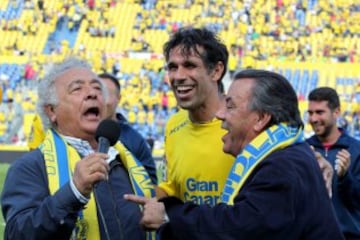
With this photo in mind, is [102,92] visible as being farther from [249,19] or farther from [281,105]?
[249,19]

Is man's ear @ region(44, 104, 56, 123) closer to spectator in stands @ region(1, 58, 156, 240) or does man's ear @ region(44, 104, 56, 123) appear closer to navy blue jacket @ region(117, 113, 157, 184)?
spectator in stands @ region(1, 58, 156, 240)

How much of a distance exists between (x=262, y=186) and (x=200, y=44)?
1.74 metres

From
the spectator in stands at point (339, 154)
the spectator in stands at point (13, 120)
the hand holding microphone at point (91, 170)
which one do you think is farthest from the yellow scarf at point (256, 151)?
the spectator in stands at point (13, 120)

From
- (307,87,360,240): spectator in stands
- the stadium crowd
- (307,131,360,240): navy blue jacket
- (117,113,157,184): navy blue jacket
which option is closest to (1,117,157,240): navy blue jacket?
(117,113,157,184): navy blue jacket

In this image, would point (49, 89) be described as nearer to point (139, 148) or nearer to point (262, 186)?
point (262, 186)

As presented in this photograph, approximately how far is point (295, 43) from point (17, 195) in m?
30.2

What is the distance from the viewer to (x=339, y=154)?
17.9 feet

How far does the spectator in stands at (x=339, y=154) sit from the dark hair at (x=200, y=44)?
1.30 m

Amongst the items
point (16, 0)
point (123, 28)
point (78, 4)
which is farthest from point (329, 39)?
point (16, 0)

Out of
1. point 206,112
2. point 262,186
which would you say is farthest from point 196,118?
point 262,186

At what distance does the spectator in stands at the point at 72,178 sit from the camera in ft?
11.0

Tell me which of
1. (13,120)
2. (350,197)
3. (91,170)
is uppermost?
(91,170)

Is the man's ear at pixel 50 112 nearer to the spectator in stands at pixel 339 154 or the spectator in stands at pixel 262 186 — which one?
the spectator in stands at pixel 262 186

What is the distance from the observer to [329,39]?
3353 centimetres
